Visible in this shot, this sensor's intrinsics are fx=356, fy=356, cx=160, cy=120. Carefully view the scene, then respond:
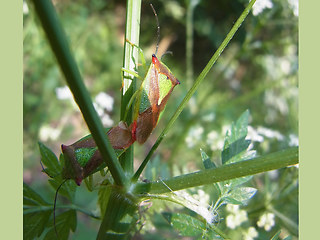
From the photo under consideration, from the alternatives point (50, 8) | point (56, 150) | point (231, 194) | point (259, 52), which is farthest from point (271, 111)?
point (50, 8)

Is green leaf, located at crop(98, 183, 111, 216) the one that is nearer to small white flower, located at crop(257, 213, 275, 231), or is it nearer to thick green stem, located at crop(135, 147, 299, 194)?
thick green stem, located at crop(135, 147, 299, 194)

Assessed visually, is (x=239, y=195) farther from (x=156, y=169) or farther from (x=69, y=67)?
(x=69, y=67)

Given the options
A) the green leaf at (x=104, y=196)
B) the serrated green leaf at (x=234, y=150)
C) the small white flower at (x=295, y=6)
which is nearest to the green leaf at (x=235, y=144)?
the serrated green leaf at (x=234, y=150)

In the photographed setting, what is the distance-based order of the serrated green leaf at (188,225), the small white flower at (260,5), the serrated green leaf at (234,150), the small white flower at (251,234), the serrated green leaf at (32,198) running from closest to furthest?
the serrated green leaf at (188,225), the serrated green leaf at (234,150), the serrated green leaf at (32,198), the small white flower at (251,234), the small white flower at (260,5)

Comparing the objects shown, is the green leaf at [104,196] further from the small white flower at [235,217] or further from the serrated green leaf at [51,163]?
the small white flower at [235,217]

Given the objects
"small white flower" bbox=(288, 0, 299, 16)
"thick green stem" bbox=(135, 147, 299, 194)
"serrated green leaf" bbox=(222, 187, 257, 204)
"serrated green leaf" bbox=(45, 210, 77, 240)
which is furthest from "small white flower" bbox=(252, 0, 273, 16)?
"serrated green leaf" bbox=(45, 210, 77, 240)
